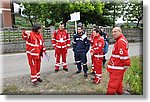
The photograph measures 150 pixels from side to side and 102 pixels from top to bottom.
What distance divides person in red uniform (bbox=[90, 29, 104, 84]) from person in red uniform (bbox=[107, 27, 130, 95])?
229mm

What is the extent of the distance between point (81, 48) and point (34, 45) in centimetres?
55

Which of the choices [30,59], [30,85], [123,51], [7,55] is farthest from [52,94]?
[123,51]

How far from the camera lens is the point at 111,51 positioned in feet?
7.93

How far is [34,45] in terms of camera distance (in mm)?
2613

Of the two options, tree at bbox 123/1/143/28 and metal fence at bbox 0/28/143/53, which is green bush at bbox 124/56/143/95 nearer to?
metal fence at bbox 0/28/143/53

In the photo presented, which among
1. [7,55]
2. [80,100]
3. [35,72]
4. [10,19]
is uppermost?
[10,19]

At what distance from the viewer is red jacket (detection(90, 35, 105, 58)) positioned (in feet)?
8.56

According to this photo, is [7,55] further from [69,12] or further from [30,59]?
[69,12]

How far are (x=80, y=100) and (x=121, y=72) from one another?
1.69ft

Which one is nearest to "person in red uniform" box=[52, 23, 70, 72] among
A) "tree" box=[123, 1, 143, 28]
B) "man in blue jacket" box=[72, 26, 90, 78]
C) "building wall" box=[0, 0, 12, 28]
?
"man in blue jacket" box=[72, 26, 90, 78]

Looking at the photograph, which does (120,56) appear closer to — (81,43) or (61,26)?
(81,43)

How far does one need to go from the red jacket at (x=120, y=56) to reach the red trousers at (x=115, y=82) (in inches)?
2.4

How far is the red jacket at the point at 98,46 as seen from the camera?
261 centimetres

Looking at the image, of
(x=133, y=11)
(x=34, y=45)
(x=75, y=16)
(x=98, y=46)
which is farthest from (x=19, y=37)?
(x=133, y=11)
